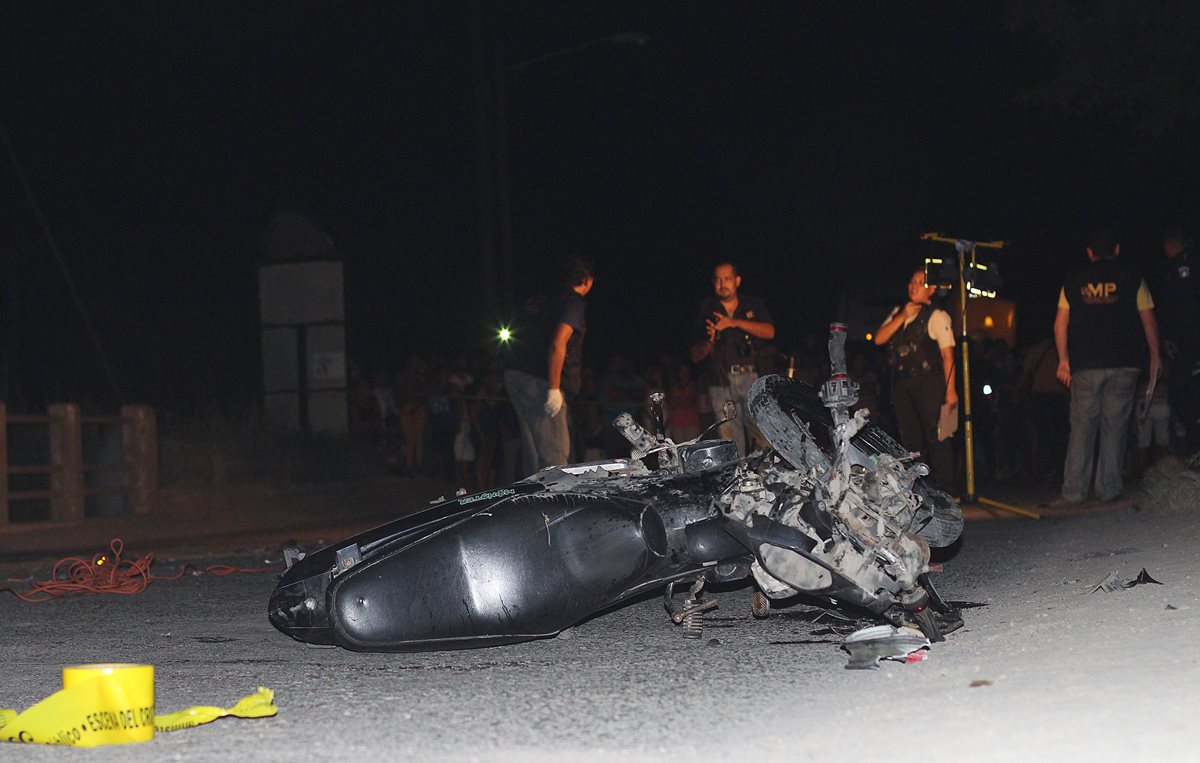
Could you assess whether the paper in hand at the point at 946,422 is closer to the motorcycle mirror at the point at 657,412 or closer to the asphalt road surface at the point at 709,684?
the asphalt road surface at the point at 709,684

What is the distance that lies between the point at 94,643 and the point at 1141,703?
4609 millimetres

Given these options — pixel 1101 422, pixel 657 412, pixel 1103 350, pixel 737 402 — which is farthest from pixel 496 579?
pixel 1101 422

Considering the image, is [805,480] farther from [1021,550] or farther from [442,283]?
[442,283]

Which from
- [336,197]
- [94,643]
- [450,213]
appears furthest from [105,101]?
[94,643]

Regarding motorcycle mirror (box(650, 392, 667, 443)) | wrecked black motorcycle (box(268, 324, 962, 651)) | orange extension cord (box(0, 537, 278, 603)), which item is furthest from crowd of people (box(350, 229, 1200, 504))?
orange extension cord (box(0, 537, 278, 603))

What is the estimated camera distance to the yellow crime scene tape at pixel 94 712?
4328mm

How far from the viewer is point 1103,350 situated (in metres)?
10.6

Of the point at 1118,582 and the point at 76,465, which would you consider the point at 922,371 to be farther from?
the point at 76,465

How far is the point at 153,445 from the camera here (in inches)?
603

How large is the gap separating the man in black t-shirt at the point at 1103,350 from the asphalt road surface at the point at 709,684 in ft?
11.1

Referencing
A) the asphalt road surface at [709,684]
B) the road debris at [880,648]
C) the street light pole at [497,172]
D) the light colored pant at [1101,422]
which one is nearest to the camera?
the asphalt road surface at [709,684]

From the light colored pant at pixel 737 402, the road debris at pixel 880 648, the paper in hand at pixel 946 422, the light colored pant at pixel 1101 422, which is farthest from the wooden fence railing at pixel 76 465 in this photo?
the road debris at pixel 880 648

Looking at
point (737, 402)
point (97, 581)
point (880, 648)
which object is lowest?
point (97, 581)

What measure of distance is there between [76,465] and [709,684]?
10932 millimetres
